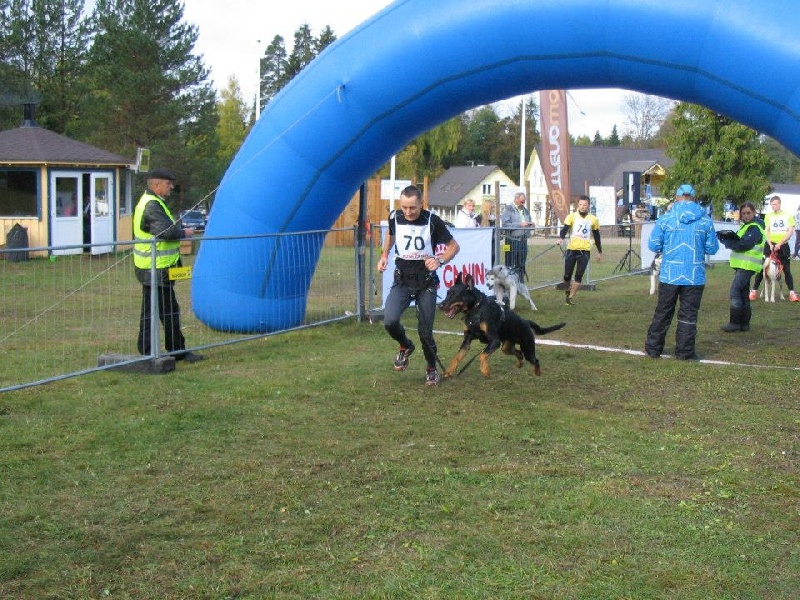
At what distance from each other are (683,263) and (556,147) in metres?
16.6

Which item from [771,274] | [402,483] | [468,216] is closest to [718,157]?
[771,274]

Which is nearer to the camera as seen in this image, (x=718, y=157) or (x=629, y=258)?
(x=629, y=258)

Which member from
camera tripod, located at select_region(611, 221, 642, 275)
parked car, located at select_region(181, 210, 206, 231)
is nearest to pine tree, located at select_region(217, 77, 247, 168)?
parked car, located at select_region(181, 210, 206, 231)

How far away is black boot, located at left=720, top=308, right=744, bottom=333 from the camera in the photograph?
1162cm

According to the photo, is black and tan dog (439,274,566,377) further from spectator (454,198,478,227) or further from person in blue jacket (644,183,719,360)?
spectator (454,198,478,227)

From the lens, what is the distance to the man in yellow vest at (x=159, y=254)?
9.02 m

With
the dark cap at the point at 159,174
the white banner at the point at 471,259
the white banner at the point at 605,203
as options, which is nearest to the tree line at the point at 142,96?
the white banner at the point at 605,203

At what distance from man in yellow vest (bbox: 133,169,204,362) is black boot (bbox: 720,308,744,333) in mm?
6914

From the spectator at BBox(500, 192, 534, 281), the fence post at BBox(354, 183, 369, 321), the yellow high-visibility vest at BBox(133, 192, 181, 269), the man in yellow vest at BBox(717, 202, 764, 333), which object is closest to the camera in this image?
the yellow high-visibility vest at BBox(133, 192, 181, 269)

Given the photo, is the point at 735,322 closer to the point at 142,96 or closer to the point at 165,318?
the point at 165,318

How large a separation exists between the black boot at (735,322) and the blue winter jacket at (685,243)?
2.50m

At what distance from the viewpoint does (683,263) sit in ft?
30.5

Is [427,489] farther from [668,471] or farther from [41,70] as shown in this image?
[41,70]

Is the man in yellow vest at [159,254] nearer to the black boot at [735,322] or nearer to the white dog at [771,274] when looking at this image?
the black boot at [735,322]
